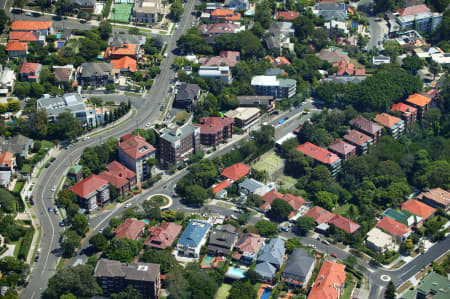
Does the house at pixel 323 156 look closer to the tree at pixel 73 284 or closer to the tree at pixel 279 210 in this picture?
the tree at pixel 279 210

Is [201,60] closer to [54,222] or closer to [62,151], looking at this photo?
[62,151]

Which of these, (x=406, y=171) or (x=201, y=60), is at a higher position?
(x=201, y=60)

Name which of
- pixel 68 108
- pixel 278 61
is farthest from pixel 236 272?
pixel 278 61

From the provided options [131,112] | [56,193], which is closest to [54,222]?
[56,193]

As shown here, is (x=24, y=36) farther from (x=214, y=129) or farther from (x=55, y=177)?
(x=214, y=129)

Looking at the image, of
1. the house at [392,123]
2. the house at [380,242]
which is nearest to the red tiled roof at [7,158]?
the house at [380,242]
